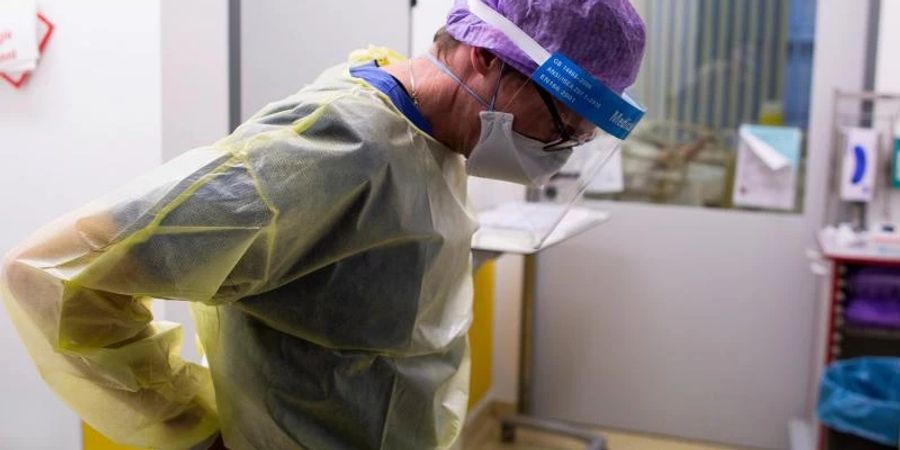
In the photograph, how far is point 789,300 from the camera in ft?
9.05

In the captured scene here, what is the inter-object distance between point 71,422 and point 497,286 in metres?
1.73

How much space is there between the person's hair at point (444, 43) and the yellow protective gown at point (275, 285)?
0.34 ft

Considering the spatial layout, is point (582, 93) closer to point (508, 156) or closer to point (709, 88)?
point (508, 156)

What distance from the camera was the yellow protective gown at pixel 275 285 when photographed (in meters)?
0.80

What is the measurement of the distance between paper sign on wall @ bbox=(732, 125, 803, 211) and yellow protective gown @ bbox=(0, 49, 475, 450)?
1875 mm

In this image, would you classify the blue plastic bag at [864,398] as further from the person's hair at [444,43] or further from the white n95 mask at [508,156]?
the person's hair at [444,43]

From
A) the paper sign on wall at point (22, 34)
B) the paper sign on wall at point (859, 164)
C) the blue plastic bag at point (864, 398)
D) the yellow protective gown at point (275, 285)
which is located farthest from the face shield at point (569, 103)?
the paper sign on wall at point (859, 164)

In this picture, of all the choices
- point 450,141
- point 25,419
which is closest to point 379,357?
point 450,141

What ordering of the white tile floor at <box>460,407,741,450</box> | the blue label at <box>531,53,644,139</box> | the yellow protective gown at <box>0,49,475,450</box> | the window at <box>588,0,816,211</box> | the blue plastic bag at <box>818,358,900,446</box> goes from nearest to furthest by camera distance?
the yellow protective gown at <box>0,49,475,450</box> < the blue label at <box>531,53,644,139</box> < the blue plastic bag at <box>818,358,900,446</box> < the window at <box>588,0,816,211</box> < the white tile floor at <box>460,407,741,450</box>

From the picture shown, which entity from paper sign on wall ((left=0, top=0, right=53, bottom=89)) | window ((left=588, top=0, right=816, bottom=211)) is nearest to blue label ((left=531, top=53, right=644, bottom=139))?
paper sign on wall ((left=0, top=0, right=53, bottom=89))

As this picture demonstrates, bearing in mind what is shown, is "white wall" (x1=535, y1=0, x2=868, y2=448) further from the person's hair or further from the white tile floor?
the person's hair

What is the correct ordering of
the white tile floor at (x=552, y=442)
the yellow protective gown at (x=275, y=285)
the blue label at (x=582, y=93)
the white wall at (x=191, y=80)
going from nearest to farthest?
1. the yellow protective gown at (x=275, y=285)
2. the blue label at (x=582, y=93)
3. the white wall at (x=191, y=80)
4. the white tile floor at (x=552, y=442)

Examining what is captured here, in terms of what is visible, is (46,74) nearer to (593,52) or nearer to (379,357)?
(379,357)

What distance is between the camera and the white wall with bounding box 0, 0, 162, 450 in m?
1.49
